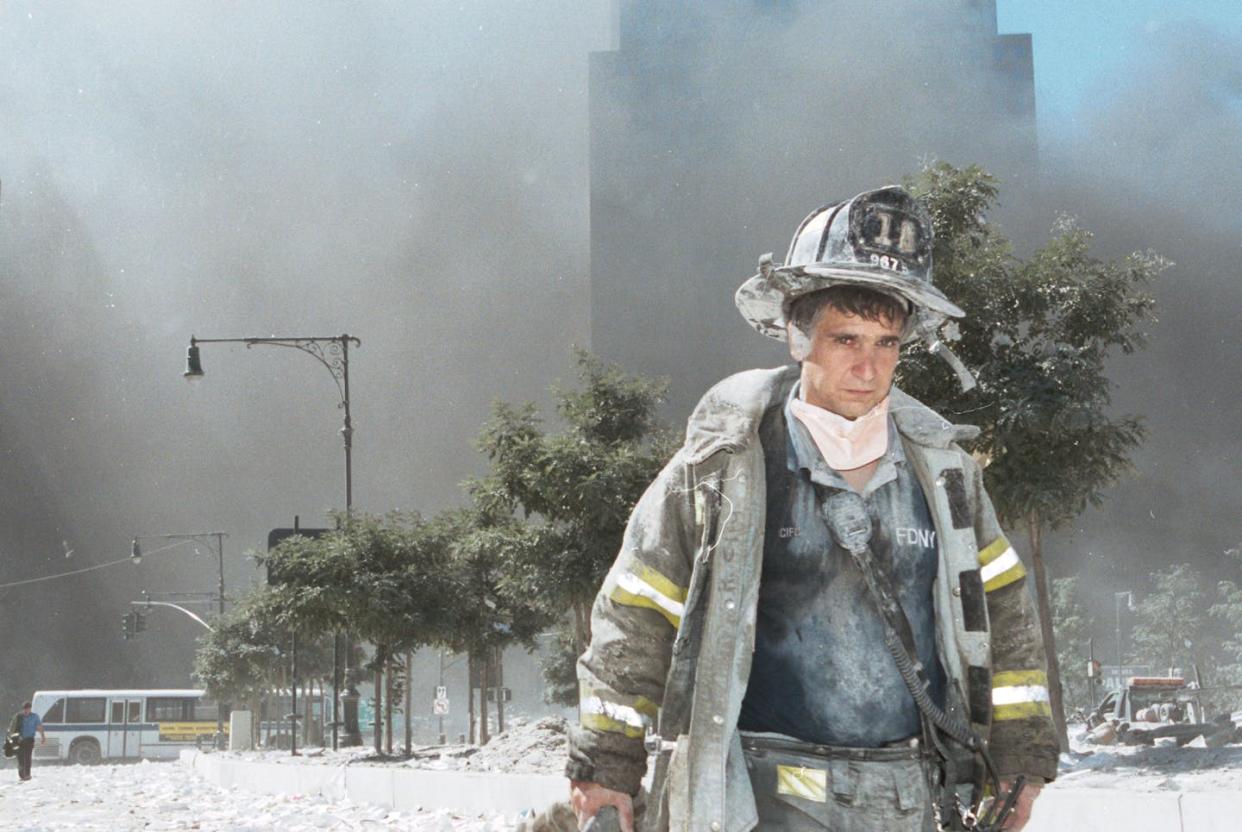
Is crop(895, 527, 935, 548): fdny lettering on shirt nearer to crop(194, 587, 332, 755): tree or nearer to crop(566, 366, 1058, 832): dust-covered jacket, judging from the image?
crop(566, 366, 1058, 832): dust-covered jacket

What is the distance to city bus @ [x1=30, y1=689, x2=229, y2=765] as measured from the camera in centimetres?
5100

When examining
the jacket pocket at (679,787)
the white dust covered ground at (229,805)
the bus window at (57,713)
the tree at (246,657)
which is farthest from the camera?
the tree at (246,657)

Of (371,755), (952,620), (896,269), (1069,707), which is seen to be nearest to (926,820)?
(952,620)

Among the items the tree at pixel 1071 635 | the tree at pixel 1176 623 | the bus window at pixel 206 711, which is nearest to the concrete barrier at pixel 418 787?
the bus window at pixel 206 711

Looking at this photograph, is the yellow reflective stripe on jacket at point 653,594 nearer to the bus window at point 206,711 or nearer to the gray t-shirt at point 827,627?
the gray t-shirt at point 827,627

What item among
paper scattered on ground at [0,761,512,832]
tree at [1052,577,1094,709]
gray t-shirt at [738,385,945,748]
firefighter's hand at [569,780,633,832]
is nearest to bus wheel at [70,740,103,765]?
paper scattered on ground at [0,761,512,832]

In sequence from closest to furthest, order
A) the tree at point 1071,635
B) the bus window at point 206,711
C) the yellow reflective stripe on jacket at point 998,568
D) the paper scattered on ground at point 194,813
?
the yellow reflective stripe on jacket at point 998,568, the paper scattered on ground at point 194,813, the bus window at point 206,711, the tree at point 1071,635

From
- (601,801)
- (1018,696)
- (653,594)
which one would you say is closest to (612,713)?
(601,801)

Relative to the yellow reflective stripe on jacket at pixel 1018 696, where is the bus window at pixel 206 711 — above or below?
below

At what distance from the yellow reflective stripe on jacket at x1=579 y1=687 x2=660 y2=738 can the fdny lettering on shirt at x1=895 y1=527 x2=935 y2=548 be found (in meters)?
0.81

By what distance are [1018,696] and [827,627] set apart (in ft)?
2.05

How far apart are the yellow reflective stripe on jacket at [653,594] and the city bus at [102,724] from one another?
→ 52.3 m

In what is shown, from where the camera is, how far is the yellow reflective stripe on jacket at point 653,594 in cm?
348

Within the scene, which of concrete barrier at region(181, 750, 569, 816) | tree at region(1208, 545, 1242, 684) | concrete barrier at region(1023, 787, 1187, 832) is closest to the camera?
concrete barrier at region(1023, 787, 1187, 832)
